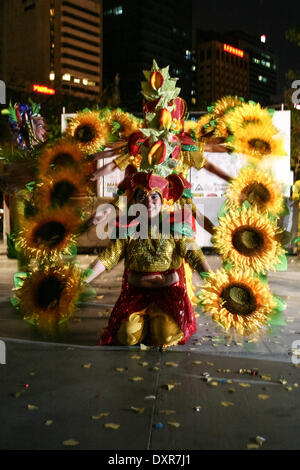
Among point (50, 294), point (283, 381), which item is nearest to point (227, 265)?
point (283, 381)

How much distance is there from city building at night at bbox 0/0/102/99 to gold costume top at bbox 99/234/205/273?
10932 centimetres

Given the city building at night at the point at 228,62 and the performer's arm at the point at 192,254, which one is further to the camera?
the city building at night at the point at 228,62

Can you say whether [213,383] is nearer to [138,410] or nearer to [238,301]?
[138,410]

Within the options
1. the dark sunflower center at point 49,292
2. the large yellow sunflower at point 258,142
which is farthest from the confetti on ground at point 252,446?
the large yellow sunflower at point 258,142

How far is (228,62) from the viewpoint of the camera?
5389 inches

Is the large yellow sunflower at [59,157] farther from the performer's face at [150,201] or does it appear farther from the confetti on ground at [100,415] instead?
the confetti on ground at [100,415]

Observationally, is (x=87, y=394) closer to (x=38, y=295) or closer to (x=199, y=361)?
(x=199, y=361)

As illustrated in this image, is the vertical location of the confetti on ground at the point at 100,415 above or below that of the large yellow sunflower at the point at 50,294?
below

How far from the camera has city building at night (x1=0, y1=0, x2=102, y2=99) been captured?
371ft

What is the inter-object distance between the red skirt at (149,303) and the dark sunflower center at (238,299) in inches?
17.1

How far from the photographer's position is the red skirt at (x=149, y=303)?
443cm

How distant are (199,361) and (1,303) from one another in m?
3.32

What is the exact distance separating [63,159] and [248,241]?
1.90 m
